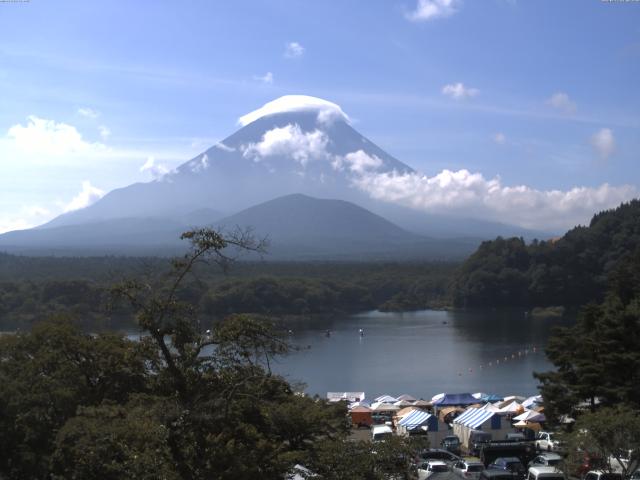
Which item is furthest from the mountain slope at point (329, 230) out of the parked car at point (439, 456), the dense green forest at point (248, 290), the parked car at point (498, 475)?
the parked car at point (498, 475)

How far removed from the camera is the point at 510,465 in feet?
31.1

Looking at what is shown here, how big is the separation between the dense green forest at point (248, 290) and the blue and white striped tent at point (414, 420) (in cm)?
1603

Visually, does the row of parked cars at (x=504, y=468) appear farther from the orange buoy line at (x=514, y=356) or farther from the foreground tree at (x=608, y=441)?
the orange buoy line at (x=514, y=356)

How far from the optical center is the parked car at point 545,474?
8.08 metres

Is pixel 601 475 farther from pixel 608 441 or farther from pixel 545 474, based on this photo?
pixel 608 441

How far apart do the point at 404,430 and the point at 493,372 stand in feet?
39.5

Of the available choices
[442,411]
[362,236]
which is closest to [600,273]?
[442,411]

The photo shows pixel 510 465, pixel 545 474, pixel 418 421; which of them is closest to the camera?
pixel 545 474

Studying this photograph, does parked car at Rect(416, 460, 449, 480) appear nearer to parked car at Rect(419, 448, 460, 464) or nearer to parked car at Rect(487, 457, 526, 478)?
parked car at Rect(487, 457, 526, 478)

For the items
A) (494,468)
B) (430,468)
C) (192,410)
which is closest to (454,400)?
(494,468)

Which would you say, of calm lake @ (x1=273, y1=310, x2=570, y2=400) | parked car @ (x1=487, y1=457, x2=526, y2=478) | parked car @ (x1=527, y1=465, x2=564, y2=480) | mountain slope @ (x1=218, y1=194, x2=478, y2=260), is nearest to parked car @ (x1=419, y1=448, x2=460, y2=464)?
parked car @ (x1=487, y1=457, x2=526, y2=478)

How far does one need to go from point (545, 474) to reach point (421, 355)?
2052cm

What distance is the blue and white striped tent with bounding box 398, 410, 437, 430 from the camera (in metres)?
13.1

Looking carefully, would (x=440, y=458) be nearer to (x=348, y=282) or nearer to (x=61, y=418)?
(x=61, y=418)
